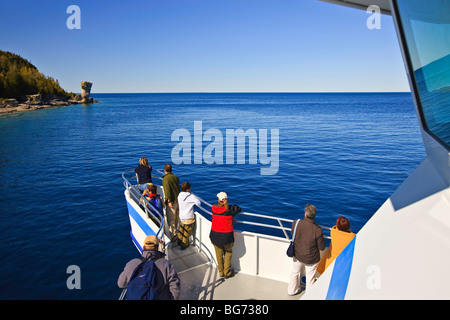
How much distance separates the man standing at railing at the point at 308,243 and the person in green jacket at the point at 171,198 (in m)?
3.29

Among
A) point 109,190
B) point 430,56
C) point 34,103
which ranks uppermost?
point 34,103

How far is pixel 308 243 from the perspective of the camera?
15.9 feet

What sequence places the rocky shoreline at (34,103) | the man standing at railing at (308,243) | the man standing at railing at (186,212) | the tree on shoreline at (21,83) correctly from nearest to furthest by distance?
the man standing at railing at (308,243) < the man standing at railing at (186,212) < the rocky shoreline at (34,103) < the tree on shoreline at (21,83)

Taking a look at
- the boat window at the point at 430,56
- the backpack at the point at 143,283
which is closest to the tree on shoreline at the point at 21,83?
the backpack at the point at 143,283

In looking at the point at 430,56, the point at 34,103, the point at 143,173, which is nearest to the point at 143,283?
the point at 430,56

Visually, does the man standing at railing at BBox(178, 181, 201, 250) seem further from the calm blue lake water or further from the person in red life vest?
the calm blue lake water

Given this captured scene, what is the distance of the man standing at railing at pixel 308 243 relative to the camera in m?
4.74

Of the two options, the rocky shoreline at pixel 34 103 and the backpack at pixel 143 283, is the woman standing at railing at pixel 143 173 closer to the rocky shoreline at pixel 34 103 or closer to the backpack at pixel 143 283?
the backpack at pixel 143 283

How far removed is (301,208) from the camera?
A: 13.6 meters

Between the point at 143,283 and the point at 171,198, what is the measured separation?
3.88 metres

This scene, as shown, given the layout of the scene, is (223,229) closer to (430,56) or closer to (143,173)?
(430,56)

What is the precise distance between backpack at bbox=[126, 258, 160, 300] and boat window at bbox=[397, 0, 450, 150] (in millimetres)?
3529

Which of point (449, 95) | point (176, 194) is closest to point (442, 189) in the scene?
point (449, 95)

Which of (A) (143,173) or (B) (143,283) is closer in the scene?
(B) (143,283)
